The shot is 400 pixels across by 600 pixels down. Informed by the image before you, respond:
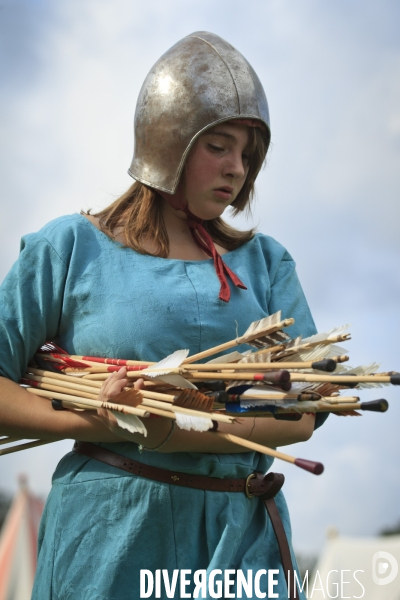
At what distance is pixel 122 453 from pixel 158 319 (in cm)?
39

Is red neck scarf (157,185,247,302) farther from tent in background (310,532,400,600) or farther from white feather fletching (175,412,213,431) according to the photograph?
tent in background (310,532,400,600)

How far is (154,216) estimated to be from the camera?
9.87 ft

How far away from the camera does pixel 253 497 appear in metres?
2.82

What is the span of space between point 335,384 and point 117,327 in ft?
2.15

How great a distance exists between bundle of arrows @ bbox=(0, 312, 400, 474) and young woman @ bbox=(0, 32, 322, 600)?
0.34 ft

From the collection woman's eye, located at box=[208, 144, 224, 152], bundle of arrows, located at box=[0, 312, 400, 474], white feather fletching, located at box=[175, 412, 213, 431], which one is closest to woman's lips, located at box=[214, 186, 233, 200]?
woman's eye, located at box=[208, 144, 224, 152]

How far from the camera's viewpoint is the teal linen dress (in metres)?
2.65

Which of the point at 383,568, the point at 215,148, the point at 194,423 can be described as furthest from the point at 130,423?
the point at 383,568

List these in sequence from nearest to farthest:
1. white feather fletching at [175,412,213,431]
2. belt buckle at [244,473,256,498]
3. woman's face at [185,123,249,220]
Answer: white feather fletching at [175,412,213,431] < belt buckle at [244,473,256,498] < woman's face at [185,123,249,220]

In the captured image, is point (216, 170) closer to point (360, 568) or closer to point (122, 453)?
point (122, 453)

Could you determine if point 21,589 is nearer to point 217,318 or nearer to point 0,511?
point 217,318

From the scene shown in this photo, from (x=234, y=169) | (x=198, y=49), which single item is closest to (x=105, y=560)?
(x=234, y=169)

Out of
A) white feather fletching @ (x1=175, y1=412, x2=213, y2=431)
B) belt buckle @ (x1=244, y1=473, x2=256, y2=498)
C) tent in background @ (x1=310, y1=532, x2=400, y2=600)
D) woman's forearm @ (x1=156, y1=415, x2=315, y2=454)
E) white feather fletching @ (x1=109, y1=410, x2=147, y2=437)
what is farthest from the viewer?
tent in background @ (x1=310, y1=532, x2=400, y2=600)

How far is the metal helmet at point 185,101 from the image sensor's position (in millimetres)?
2951
